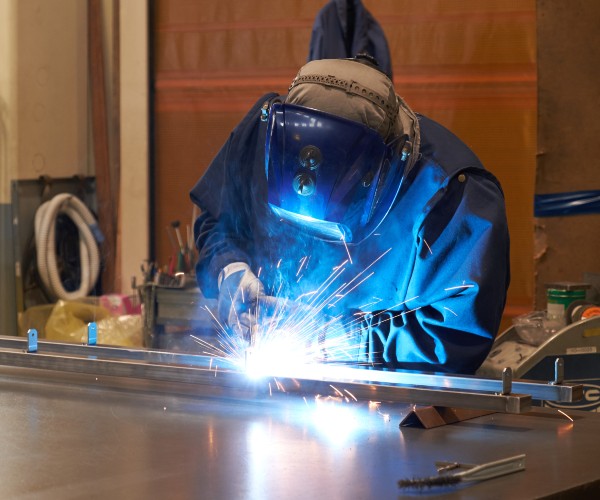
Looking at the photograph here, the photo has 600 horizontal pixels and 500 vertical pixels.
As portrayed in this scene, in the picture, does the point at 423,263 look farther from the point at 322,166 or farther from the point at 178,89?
the point at 178,89

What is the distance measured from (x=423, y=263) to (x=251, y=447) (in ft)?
2.86

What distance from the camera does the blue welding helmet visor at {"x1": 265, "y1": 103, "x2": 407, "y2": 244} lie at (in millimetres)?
2146

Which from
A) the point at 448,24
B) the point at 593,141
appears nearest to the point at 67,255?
the point at 448,24

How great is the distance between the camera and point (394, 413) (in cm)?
203

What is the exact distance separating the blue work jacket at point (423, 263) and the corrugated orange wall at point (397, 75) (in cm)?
262

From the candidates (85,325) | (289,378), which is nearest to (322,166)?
(289,378)

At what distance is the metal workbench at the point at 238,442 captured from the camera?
1.51 m

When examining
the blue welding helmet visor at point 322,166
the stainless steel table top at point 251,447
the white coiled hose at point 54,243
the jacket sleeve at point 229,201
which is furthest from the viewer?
the white coiled hose at point 54,243

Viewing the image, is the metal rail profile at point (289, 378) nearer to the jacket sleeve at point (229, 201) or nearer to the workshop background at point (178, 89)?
the jacket sleeve at point (229, 201)

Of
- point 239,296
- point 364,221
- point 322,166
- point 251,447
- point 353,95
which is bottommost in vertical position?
point 251,447

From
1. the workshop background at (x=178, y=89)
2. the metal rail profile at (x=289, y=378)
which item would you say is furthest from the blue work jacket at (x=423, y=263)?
the workshop background at (x=178, y=89)

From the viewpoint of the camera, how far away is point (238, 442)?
1.78 meters

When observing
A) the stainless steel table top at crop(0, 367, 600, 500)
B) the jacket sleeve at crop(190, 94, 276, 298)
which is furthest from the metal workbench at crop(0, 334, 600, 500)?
the jacket sleeve at crop(190, 94, 276, 298)

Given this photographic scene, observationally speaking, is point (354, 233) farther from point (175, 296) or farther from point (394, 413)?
point (175, 296)
